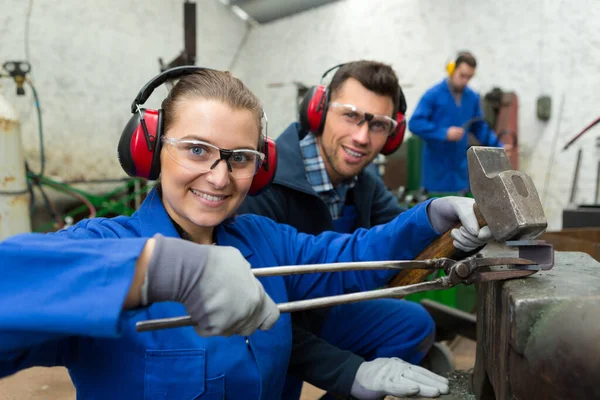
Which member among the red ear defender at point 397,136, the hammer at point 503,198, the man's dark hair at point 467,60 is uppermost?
the man's dark hair at point 467,60

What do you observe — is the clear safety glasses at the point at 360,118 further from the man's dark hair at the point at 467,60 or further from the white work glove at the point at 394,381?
the man's dark hair at the point at 467,60

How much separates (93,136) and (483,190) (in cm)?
561

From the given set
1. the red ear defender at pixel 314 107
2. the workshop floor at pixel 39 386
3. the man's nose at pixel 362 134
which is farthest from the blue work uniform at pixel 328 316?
the workshop floor at pixel 39 386

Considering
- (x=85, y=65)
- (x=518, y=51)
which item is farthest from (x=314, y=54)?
(x=85, y=65)

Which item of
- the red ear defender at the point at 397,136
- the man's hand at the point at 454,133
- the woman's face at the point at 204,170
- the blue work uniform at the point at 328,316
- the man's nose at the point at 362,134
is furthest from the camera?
the man's hand at the point at 454,133

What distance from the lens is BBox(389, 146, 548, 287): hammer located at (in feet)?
2.96

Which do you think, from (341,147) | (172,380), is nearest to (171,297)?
(172,380)

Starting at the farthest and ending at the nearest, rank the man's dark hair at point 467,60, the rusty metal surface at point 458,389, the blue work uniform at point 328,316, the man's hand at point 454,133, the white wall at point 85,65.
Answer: the white wall at point 85,65, the man's dark hair at point 467,60, the man's hand at point 454,133, the blue work uniform at point 328,316, the rusty metal surface at point 458,389

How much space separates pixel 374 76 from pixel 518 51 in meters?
3.54

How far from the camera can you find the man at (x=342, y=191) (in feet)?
5.17

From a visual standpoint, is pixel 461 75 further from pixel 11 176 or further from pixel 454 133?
pixel 11 176

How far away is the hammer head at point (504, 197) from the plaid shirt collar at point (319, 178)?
0.81 metres

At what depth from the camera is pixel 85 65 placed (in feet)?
18.0

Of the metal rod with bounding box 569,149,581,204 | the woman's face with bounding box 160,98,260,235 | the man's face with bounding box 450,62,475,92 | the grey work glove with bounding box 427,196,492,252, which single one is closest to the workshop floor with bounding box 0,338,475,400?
the woman's face with bounding box 160,98,260,235
